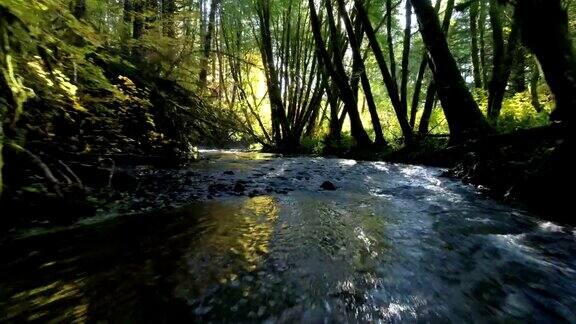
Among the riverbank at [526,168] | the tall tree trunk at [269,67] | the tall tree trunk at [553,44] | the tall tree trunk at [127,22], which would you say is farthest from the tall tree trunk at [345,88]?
the tall tree trunk at [553,44]

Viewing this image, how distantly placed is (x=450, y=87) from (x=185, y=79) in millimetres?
6299

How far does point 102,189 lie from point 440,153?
7.14 m

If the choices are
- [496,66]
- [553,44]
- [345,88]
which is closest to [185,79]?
[345,88]

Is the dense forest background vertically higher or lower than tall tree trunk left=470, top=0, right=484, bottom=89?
lower

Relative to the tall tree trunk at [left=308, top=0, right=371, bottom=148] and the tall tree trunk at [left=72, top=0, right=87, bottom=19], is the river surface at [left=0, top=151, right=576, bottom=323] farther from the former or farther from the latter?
the tall tree trunk at [left=308, top=0, right=371, bottom=148]

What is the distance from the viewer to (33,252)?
2898mm

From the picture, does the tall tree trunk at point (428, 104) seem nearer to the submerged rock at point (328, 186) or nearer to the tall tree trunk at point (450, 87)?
the tall tree trunk at point (450, 87)

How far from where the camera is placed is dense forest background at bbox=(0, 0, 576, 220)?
3.30 meters

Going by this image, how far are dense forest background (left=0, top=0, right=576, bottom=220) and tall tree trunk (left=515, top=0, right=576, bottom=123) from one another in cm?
1

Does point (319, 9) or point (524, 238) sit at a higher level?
point (319, 9)

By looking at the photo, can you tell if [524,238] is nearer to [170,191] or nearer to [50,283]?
[50,283]

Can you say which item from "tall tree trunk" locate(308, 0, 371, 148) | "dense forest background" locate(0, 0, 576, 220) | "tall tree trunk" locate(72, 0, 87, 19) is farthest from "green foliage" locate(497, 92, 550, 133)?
"tall tree trunk" locate(72, 0, 87, 19)

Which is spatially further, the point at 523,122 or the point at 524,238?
the point at 523,122

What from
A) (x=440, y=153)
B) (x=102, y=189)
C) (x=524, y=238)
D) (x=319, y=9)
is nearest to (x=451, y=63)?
(x=440, y=153)
